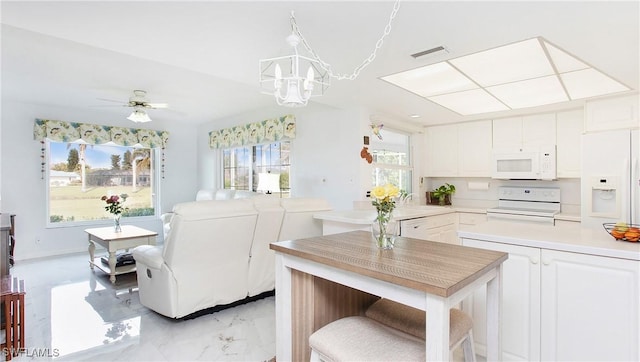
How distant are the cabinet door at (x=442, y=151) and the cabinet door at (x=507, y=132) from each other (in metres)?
0.55

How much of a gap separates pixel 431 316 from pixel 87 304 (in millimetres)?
3425

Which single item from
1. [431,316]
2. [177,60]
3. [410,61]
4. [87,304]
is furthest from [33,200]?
[431,316]

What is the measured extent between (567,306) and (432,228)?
2.04 metres

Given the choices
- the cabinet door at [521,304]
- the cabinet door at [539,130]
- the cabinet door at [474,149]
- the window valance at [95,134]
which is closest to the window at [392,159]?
the cabinet door at [474,149]

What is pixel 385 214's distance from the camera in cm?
167

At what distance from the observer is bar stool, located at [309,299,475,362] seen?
1.24 meters

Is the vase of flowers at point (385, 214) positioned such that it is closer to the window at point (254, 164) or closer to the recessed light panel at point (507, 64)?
the recessed light panel at point (507, 64)

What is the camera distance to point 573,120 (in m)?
3.86

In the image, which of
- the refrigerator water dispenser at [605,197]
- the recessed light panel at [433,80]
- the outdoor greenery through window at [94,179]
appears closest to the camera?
the recessed light panel at [433,80]

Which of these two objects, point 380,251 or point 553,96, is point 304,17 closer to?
point 380,251

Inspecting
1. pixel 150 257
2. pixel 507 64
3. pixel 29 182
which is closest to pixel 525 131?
pixel 507 64

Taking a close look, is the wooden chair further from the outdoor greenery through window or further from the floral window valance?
the floral window valance

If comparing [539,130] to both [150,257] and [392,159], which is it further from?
[150,257]

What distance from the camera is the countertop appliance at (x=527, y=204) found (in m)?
3.92
